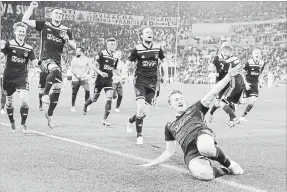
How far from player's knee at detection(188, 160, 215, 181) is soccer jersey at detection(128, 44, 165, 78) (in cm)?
161

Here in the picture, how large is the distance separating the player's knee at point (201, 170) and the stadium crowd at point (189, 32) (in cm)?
151

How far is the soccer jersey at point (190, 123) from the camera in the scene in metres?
3.02

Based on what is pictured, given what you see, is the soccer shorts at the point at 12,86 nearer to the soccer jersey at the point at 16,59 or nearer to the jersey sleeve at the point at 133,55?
the soccer jersey at the point at 16,59

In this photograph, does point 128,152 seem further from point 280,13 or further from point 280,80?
point 280,80

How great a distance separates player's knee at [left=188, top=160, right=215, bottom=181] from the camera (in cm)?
294

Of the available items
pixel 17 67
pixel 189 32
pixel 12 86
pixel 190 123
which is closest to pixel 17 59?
pixel 17 67

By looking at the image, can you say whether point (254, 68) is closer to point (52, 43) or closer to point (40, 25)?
point (52, 43)

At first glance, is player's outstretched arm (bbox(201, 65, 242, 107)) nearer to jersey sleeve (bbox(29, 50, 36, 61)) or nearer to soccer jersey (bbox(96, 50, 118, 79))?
jersey sleeve (bbox(29, 50, 36, 61))

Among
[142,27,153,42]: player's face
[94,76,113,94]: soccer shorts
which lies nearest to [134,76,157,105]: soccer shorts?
[142,27,153,42]: player's face

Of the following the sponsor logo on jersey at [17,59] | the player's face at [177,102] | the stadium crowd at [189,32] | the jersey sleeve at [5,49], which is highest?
the stadium crowd at [189,32]

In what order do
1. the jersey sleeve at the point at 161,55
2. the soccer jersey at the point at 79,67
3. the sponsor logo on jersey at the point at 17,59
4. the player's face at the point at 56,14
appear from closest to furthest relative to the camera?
1. the player's face at the point at 56,14
2. the sponsor logo on jersey at the point at 17,59
3. the jersey sleeve at the point at 161,55
4. the soccer jersey at the point at 79,67

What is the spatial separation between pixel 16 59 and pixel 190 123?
1921 millimetres

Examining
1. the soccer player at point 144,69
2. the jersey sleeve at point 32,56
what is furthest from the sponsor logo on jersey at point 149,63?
the jersey sleeve at point 32,56

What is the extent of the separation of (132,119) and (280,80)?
19069 mm
